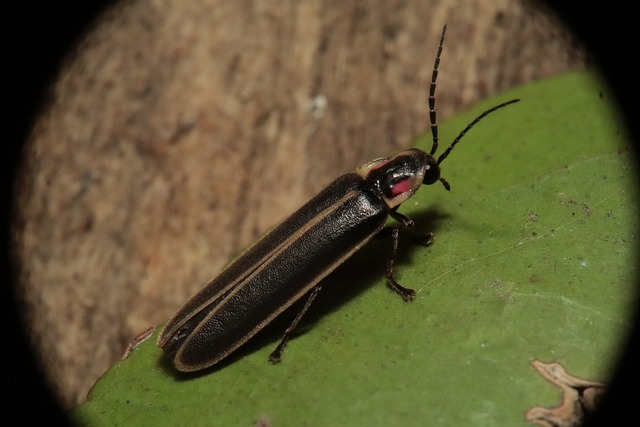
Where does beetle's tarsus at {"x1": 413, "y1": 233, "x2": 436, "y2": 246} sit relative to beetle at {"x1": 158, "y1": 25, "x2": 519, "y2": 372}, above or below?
below

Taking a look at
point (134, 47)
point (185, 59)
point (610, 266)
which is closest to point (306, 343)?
point (610, 266)

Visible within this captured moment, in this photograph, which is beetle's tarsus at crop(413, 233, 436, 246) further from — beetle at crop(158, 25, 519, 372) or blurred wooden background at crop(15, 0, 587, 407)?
blurred wooden background at crop(15, 0, 587, 407)

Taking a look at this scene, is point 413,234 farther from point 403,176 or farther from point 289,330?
point 289,330

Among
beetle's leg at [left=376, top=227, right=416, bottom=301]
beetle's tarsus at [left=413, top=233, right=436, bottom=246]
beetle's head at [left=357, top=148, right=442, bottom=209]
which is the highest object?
beetle's head at [left=357, top=148, right=442, bottom=209]

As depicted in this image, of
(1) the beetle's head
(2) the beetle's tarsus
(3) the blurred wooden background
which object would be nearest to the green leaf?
(2) the beetle's tarsus

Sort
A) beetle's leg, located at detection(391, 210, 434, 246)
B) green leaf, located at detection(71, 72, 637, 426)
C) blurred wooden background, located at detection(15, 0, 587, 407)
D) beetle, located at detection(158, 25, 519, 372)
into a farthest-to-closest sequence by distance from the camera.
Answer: blurred wooden background, located at detection(15, 0, 587, 407) → beetle's leg, located at detection(391, 210, 434, 246) → beetle, located at detection(158, 25, 519, 372) → green leaf, located at detection(71, 72, 637, 426)

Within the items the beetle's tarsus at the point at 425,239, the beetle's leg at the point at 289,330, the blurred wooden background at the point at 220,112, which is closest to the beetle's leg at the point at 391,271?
the beetle's tarsus at the point at 425,239

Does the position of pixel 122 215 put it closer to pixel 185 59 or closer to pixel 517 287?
pixel 185 59
